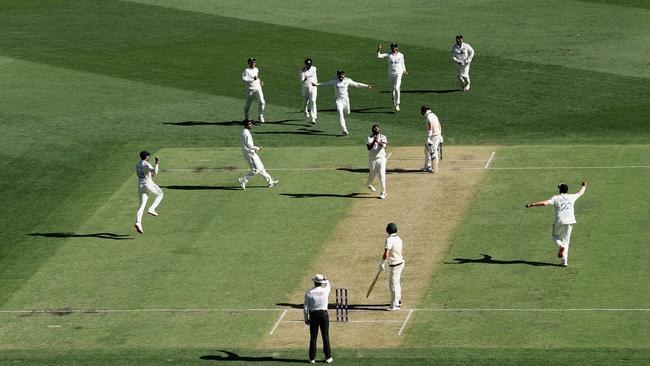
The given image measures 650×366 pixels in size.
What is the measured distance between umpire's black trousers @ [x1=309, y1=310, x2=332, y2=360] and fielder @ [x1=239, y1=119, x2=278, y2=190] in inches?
557

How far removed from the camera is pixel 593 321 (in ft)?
134

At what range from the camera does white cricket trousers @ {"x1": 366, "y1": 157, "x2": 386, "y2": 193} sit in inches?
2005

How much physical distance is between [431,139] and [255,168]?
626 cm

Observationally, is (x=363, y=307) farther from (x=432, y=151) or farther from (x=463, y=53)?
(x=463, y=53)

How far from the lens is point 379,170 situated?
51.1 meters

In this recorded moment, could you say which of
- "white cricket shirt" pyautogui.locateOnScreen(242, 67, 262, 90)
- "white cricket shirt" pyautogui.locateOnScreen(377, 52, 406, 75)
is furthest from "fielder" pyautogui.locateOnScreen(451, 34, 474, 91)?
"white cricket shirt" pyautogui.locateOnScreen(242, 67, 262, 90)

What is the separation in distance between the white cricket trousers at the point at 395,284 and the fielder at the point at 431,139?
1146 centimetres

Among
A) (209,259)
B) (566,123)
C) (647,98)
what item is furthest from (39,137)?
(647,98)

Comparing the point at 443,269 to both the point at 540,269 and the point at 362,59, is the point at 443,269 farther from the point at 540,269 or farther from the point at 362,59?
the point at 362,59

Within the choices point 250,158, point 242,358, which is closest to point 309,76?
point 250,158

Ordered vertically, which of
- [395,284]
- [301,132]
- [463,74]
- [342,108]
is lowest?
[395,284]

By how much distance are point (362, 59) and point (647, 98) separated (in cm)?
1450

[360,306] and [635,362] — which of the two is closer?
[635,362]

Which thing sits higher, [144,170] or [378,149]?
[378,149]
